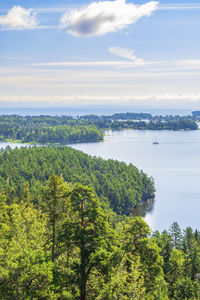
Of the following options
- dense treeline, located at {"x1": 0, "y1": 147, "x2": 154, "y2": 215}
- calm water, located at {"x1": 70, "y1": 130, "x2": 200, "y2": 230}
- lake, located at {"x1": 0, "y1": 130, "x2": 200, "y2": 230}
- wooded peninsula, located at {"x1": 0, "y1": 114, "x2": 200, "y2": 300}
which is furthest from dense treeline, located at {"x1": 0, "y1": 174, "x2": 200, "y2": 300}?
calm water, located at {"x1": 70, "y1": 130, "x2": 200, "y2": 230}

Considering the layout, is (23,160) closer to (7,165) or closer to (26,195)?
(7,165)

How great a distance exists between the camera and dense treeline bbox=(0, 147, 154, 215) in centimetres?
7794

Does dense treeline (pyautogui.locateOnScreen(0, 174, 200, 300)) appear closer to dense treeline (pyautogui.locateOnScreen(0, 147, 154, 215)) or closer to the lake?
dense treeline (pyautogui.locateOnScreen(0, 147, 154, 215))

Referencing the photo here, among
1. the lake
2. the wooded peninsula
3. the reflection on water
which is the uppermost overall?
the wooded peninsula

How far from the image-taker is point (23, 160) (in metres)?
94.7

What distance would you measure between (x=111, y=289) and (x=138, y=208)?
63069 millimetres

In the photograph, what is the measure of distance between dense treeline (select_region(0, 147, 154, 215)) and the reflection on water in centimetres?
132

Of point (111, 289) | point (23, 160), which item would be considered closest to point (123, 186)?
point (23, 160)

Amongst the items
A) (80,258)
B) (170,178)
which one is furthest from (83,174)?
(80,258)

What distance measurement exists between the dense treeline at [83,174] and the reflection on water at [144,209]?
1.32 meters

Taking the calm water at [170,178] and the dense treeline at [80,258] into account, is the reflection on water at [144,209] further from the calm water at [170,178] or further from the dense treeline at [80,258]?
the dense treeline at [80,258]

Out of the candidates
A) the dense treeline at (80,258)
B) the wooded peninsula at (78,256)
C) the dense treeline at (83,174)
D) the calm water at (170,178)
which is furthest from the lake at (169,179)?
the dense treeline at (80,258)

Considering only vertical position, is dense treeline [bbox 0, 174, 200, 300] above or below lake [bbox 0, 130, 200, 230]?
above

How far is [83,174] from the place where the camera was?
8612cm
